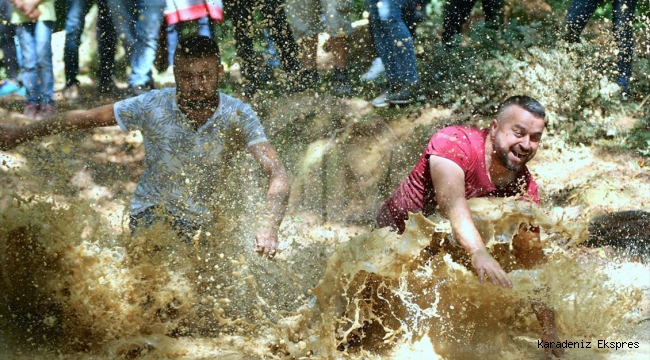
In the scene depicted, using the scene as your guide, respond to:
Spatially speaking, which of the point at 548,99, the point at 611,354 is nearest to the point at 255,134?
the point at 611,354

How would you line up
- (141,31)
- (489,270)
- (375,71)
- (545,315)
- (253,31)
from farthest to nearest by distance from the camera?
(375,71) < (253,31) < (141,31) < (545,315) < (489,270)

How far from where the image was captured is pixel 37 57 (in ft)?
20.1

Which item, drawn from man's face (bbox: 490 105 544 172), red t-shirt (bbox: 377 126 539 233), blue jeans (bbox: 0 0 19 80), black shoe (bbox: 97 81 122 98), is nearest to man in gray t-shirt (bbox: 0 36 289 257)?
red t-shirt (bbox: 377 126 539 233)

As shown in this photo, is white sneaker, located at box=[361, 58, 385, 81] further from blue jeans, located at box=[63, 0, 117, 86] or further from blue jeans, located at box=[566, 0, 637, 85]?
blue jeans, located at box=[63, 0, 117, 86]

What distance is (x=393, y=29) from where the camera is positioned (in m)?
6.34

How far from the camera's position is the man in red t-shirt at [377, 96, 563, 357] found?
3668 mm

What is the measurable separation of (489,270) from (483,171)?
2.29 ft

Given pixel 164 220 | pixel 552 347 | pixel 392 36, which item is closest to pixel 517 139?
pixel 552 347

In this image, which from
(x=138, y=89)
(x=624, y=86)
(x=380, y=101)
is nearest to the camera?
(x=138, y=89)

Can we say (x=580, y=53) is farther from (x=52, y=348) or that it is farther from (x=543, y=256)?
(x=52, y=348)

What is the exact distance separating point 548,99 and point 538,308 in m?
3.74

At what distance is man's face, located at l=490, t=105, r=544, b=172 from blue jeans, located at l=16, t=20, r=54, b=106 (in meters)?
3.89

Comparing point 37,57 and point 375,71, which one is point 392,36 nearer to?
point 375,71

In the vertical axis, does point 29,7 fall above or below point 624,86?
above
